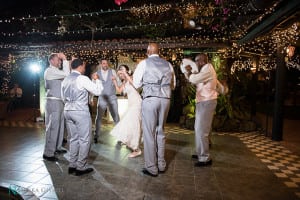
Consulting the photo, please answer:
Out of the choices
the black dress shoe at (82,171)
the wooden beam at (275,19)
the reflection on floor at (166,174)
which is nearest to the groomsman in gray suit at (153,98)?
the reflection on floor at (166,174)

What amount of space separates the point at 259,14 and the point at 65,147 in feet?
17.6

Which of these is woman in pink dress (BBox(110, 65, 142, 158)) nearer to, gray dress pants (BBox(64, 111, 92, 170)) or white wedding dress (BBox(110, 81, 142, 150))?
white wedding dress (BBox(110, 81, 142, 150))

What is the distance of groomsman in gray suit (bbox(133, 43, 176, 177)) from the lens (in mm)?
4377

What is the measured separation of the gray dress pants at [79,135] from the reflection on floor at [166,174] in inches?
10.4

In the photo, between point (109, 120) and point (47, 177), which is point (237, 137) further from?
point (47, 177)

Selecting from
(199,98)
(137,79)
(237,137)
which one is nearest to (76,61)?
(137,79)

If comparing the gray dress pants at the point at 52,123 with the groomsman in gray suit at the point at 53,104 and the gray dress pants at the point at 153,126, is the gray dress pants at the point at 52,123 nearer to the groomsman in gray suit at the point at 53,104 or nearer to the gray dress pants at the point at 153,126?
the groomsman in gray suit at the point at 53,104

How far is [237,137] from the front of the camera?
7941 millimetres

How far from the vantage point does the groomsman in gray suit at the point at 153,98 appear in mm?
4377

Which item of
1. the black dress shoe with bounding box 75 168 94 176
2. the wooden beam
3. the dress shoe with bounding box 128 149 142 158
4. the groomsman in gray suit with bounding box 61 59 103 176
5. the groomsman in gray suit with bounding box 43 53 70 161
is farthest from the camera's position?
the dress shoe with bounding box 128 149 142 158

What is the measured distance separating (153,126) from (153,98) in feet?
1.52

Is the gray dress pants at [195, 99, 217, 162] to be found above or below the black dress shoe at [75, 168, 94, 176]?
above

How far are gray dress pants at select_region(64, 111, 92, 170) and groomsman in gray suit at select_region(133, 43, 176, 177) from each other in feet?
3.12

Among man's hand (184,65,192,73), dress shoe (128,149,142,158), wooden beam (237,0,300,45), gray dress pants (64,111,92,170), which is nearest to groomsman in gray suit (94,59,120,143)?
dress shoe (128,149,142,158)
